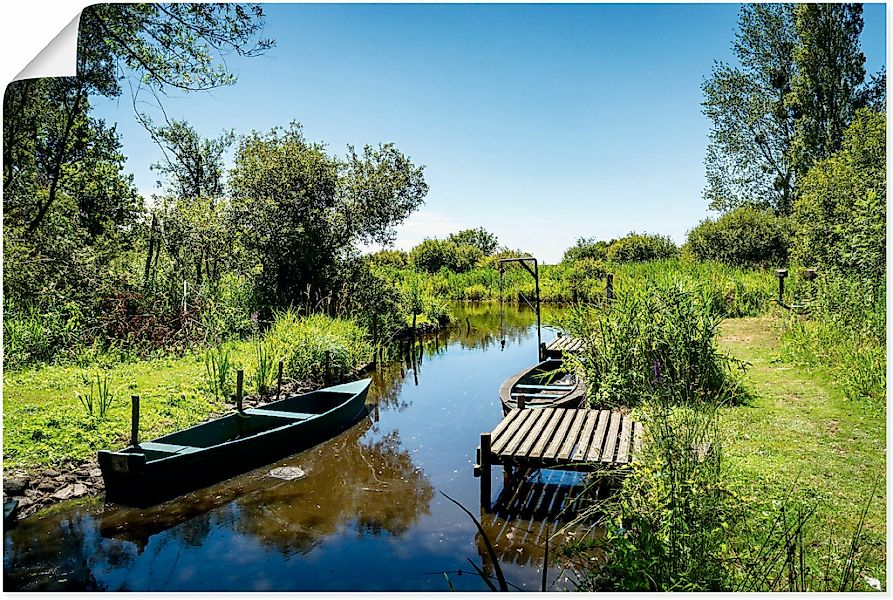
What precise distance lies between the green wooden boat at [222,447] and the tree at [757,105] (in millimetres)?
4258

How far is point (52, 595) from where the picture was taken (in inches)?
110

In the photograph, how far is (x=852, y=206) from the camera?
423 cm

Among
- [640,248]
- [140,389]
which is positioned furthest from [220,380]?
[640,248]

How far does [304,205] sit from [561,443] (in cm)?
755

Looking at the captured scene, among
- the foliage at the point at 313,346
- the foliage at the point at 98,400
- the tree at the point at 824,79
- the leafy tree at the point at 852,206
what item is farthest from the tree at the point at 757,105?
the foliage at the point at 98,400

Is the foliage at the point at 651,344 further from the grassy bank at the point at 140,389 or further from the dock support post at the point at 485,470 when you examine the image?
the grassy bank at the point at 140,389

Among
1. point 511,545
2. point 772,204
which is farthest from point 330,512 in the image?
point 772,204

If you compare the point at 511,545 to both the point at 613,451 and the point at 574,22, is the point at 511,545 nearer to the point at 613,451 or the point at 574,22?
the point at 613,451

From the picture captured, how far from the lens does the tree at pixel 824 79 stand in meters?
4.15

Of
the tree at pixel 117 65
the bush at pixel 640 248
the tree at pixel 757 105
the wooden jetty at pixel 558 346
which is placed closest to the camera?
the tree at pixel 117 65

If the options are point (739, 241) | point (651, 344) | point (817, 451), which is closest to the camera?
point (817, 451)

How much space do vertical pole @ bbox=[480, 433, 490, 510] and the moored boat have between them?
49.3 inches

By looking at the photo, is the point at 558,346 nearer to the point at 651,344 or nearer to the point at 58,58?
the point at 651,344

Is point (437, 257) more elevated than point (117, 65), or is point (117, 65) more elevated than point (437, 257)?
point (117, 65)
